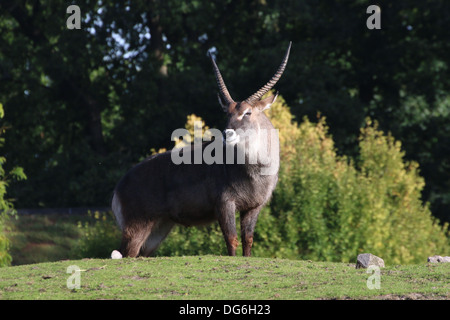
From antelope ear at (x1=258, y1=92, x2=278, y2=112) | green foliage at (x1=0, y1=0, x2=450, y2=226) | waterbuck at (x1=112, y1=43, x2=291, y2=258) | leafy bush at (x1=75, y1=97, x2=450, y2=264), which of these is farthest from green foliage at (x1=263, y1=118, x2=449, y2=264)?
green foliage at (x1=0, y1=0, x2=450, y2=226)

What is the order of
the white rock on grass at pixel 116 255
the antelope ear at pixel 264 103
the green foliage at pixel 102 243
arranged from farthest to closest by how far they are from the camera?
the green foliage at pixel 102 243, the white rock on grass at pixel 116 255, the antelope ear at pixel 264 103

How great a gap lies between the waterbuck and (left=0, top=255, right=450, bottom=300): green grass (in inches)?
29.1

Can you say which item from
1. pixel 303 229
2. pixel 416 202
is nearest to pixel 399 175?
pixel 416 202

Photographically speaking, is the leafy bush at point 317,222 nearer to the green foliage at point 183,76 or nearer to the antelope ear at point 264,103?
the antelope ear at point 264,103

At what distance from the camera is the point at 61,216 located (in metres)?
23.0

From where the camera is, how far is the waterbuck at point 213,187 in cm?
979

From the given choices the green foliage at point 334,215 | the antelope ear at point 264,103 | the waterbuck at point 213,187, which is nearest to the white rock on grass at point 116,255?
the waterbuck at point 213,187

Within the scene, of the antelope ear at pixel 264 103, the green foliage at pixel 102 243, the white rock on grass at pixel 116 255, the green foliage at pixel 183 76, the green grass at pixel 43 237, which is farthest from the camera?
the green foliage at pixel 183 76

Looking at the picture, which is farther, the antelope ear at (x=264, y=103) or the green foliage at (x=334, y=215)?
the green foliage at (x=334, y=215)

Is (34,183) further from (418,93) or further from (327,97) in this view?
(418,93)

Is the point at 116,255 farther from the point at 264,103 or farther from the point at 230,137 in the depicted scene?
the point at 264,103

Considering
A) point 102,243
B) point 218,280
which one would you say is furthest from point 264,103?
point 102,243

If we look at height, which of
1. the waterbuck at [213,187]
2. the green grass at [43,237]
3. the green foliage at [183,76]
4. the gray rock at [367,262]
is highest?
the green foliage at [183,76]

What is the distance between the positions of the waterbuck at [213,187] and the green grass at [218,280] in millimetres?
739
